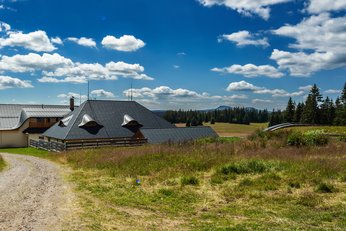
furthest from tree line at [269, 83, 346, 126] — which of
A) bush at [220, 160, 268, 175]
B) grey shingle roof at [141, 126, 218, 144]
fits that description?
bush at [220, 160, 268, 175]

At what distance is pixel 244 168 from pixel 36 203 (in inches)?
398

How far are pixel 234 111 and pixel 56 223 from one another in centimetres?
16504

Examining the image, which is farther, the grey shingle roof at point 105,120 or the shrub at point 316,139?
the grey shingle roof at point 105,120

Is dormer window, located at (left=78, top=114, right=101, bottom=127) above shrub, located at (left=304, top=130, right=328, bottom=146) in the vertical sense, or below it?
above

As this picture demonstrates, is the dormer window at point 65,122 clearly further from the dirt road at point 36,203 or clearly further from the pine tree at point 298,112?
the pine tree at point 298,112

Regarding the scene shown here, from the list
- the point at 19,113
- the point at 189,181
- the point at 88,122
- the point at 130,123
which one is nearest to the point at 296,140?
the point at 189,181

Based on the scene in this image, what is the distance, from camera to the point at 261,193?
12.3 metres

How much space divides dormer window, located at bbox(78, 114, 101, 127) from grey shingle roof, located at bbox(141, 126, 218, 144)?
288 inches

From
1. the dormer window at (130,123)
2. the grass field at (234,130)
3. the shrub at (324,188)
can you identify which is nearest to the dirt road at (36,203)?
the shrub at (324,188)

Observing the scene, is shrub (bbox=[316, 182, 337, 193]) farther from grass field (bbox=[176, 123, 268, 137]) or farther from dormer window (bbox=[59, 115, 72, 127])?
grass field (bbox=[176, 123, 268, 137])

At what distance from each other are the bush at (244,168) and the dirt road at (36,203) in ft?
25.6

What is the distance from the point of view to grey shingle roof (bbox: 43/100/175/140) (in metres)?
41.6

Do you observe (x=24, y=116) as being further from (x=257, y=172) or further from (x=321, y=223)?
(x=321, y=223)

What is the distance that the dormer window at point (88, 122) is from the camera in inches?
1688
